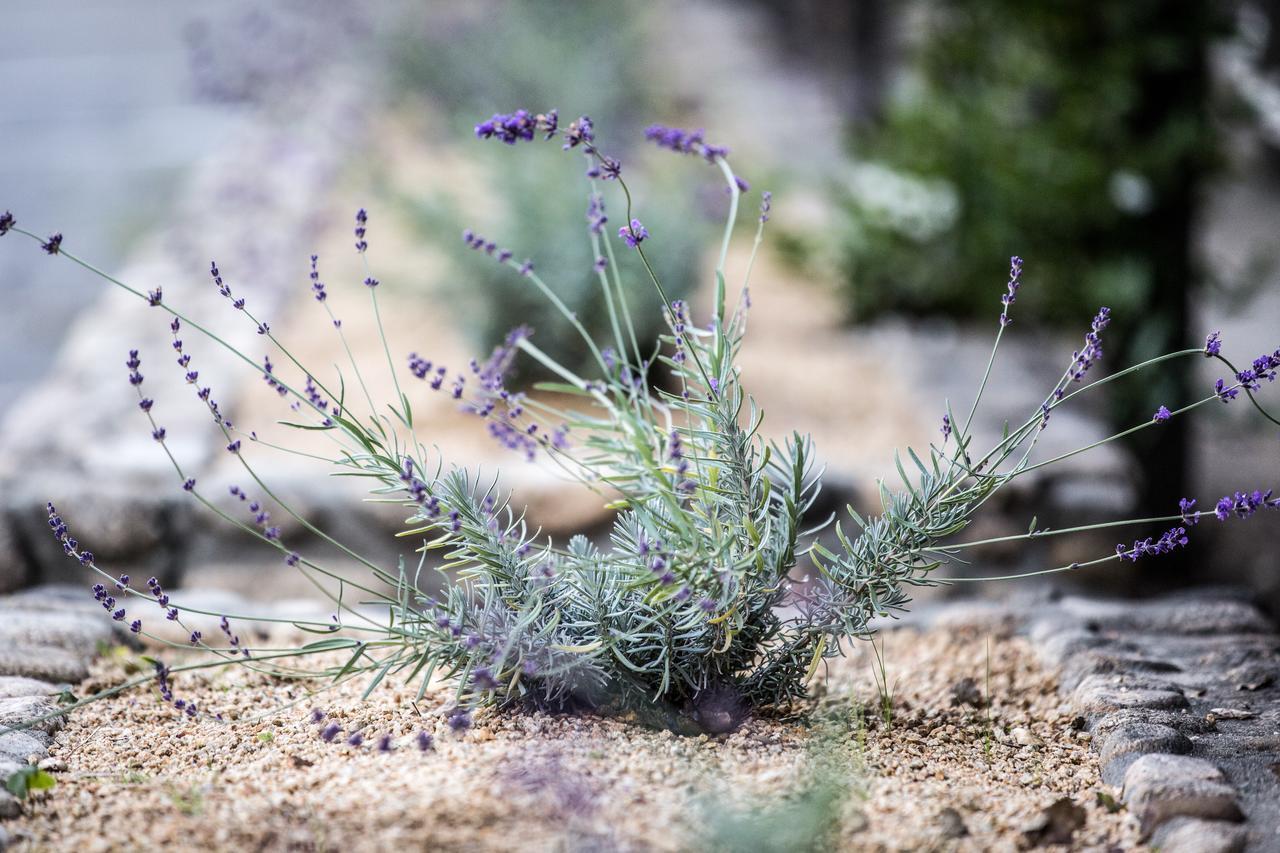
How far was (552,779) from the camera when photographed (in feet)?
4.42

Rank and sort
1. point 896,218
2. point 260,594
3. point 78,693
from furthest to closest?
point 896,218 → point 260,594 → point 78,693

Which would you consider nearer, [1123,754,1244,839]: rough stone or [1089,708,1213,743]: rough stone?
[1123,754,1244,839]: rough stone

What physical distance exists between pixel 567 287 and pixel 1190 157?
185cm

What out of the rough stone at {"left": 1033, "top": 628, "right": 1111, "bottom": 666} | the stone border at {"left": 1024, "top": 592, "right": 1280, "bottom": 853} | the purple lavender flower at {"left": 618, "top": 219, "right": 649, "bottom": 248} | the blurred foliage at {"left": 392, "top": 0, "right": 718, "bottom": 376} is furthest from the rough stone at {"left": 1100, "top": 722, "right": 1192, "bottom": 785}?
the blurred foliage at {"left": 392, "top": 0, "right": 718, "bottom": 376}

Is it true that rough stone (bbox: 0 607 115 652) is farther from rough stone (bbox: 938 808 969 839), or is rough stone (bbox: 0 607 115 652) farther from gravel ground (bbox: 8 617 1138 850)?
rough stone (bbox: 938 808 969 839)

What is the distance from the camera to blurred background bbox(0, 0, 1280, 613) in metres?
3.11

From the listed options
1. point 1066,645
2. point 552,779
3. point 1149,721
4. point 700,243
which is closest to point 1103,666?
point 1066,645

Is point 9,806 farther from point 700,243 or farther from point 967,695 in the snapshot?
point 700,243

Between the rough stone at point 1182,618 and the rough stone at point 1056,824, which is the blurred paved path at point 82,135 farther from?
the rough stone at point 1056,824

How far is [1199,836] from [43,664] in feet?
5.74

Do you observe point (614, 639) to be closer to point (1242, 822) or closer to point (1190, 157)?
point (1242, 822)

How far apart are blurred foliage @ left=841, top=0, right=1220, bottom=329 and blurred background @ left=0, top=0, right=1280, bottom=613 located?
0.04ft

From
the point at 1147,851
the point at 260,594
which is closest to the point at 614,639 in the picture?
the point at 1147,851

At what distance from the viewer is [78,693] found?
74.3 inches
